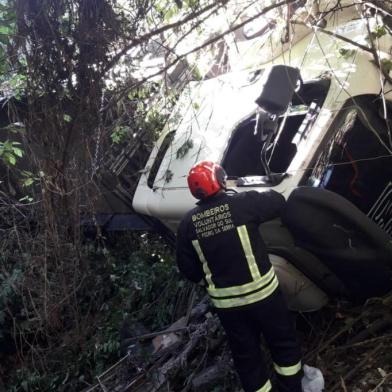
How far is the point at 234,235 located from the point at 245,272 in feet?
0.77

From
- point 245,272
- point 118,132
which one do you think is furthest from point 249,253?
point 118,132

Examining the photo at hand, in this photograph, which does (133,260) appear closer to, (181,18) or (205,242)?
(205,242)

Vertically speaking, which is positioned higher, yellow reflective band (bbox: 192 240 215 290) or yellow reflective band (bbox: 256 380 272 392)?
yellow reflective band (bbox: 192 240 215 290)

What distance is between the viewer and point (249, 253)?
298 centimetres

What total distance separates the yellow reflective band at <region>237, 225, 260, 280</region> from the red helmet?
30cm

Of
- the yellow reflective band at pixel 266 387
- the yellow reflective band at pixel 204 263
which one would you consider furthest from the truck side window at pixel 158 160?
the yellow reflective band at pixel 266 387

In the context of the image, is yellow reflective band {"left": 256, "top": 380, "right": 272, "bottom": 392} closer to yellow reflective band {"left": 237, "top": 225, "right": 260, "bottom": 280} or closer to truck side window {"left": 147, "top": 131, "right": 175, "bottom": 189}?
yellow reflective band {"left": 237, "top": 225, "right": 260, "bottom": 280}

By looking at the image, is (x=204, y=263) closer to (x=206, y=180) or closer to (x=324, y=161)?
(x=206, y=180)

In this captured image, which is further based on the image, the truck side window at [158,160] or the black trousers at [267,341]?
the truck side window at [158,160]

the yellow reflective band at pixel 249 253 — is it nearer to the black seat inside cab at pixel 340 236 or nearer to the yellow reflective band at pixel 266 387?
the black seat inside cab at pixel 340 236

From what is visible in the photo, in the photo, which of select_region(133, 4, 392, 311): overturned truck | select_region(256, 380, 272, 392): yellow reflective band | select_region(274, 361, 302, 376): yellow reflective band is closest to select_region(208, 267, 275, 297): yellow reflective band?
select_region(133, 4, 392, 311): overturned truck

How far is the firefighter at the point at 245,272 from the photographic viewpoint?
2.96m

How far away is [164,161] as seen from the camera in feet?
14.0

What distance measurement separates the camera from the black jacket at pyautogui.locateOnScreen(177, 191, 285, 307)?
116 inches
